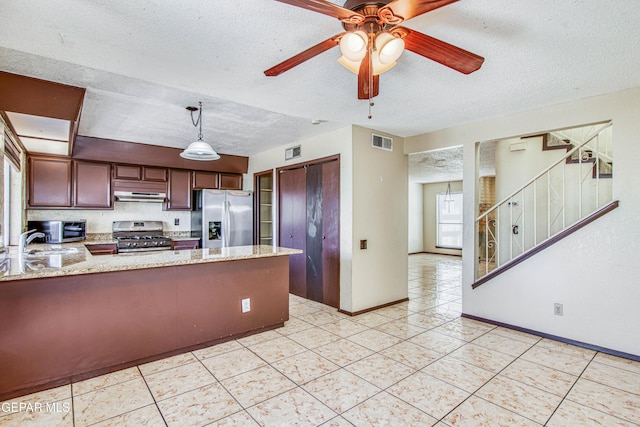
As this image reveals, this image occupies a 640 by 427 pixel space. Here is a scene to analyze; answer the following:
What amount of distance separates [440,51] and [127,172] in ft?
16.3

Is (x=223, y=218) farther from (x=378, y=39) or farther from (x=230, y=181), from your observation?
(x=378, y=39)

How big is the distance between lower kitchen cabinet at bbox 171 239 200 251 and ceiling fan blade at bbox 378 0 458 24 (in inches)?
192

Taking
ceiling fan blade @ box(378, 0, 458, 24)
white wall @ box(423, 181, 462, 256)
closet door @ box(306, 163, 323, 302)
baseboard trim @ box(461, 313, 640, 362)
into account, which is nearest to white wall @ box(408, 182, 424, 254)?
white wall @ box(423, 181, 462, 256)

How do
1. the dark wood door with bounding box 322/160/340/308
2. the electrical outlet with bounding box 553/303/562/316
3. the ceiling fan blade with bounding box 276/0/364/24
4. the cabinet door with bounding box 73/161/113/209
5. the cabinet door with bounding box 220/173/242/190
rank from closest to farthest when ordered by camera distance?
the ceiling fan blade with bounding box 276/0/364/24
the electrical outlet with bounding box 553/303/562/316
the dark wood door with bounding box 322/160/340/308
the cabinet door with bounding box 73/161/113/209
the cabinet door with bounding box 220/173/242/190

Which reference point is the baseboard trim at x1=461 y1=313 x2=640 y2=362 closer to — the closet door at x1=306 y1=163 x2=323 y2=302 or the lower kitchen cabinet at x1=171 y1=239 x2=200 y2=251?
the closet door at x1=306 y1=163 x2=323 y2=302

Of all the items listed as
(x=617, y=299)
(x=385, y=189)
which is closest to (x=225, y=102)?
(x=385, y=189)

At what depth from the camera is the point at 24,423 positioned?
192 centimetres

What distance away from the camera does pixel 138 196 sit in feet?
16.9

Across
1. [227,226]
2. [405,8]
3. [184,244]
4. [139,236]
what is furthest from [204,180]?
[405,8]

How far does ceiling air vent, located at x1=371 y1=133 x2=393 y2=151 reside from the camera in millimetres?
4203

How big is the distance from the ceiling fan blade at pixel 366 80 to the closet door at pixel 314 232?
7.79 feet

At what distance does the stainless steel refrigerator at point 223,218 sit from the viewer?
5.45 m

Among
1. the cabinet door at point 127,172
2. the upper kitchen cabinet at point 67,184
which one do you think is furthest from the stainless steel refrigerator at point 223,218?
the upper kitchen cabinet at point 67,184

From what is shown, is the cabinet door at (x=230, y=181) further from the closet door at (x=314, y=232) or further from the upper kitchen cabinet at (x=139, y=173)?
the closet door at (x=314, y=232)
